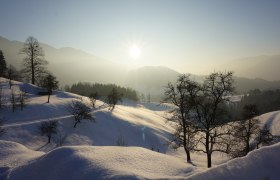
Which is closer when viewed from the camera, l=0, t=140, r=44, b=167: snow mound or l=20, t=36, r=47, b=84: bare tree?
l=0, t=140, r=44, b=167: snow mound

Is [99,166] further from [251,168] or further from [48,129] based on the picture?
[48,129]

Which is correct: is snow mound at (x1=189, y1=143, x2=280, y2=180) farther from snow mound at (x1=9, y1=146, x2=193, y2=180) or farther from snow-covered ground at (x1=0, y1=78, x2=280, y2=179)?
snow mound at (x1=9, y1=146, x2=193, y2=180)

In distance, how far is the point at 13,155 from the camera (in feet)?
45.3

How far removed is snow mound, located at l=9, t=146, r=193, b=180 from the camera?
769 centimetres

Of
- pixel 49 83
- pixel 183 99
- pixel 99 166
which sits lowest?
pixel 99 166

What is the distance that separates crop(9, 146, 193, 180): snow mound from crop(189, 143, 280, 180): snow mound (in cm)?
241

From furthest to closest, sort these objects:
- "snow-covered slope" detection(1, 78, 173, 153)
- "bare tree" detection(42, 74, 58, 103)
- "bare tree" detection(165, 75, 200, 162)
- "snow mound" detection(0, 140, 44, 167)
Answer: "bare tree" detection(42, 74, 58, 103) → "snow-covered slope" detection(1, 78, 173, 153) → "bare tree" detection(165, 75, 200, 162) → "snow mound" detection(0, 140, 44, 167)

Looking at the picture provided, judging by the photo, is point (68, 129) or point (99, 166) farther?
point (68, 129)

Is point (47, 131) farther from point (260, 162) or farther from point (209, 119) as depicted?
point (260, 162)

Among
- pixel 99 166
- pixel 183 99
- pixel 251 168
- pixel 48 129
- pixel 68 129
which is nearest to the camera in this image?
pixel 251 168

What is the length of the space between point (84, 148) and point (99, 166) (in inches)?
101

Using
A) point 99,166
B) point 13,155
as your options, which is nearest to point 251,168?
point 99,166

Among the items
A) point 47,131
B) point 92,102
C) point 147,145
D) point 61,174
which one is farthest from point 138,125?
point 61,174

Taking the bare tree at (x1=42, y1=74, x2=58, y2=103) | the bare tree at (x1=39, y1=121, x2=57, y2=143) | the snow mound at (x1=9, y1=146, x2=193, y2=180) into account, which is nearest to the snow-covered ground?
the snow mound at (x1=9, y1=146, x2=193, y2=180)
